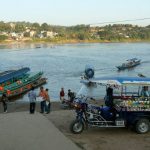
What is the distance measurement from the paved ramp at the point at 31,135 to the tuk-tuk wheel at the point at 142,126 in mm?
2591

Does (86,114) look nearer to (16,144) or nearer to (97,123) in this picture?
(97,123)

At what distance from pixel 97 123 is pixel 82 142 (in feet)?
4.62

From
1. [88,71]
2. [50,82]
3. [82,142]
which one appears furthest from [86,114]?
[50,82]

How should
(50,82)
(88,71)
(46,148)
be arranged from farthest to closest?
1. (50,82)
2. (88,71)
3. (46,148)

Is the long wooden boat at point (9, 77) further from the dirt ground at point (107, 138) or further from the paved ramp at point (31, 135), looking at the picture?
the dirt ground at point (107, 138)

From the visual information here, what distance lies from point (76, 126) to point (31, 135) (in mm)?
1585

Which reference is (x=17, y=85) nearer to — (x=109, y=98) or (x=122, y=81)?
(x=109, y=98)

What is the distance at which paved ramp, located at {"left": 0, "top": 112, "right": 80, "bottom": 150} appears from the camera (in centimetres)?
1192

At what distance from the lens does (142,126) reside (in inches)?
551

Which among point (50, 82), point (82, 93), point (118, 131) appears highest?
point (82, 93)

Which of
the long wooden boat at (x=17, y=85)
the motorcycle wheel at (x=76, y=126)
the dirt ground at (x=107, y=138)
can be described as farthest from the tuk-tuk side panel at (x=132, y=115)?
the long wooden boat at (x=17, y=85)

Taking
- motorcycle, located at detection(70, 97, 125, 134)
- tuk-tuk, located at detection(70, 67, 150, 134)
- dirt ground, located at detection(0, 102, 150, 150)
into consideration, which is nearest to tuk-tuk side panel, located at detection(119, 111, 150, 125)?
tuk-tuk, located at detection(70, 67, 150, 134)

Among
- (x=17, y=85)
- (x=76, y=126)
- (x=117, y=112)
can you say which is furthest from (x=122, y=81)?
(x=17, y=85)

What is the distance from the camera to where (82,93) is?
14359 millimetres
